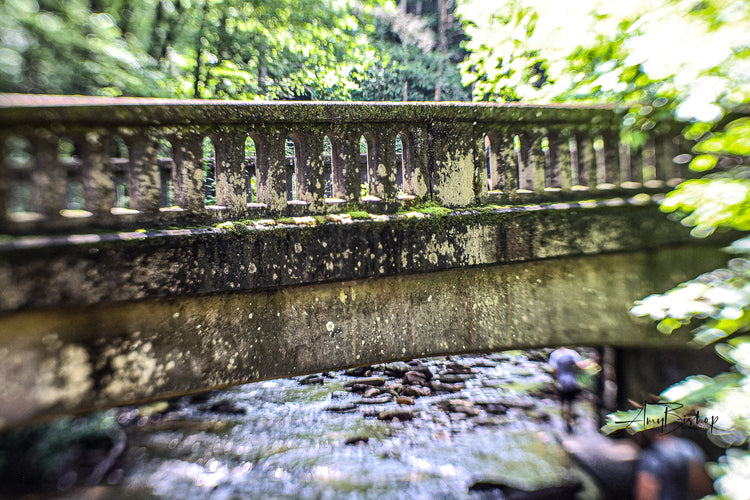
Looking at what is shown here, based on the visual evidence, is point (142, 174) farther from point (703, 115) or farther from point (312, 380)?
point (312, 380)

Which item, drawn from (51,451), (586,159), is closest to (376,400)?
(51,451)

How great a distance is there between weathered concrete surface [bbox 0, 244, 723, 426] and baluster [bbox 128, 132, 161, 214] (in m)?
0.56

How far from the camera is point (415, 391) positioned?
7.89 meters

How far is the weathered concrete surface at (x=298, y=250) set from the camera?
1.81 metres

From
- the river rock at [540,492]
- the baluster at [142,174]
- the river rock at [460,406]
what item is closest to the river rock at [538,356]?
the river rock at [460,406]

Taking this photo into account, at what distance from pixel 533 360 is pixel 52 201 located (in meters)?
10.5

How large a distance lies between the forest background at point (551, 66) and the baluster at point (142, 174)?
283 cm

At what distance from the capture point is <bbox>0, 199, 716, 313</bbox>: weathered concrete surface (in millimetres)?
1814

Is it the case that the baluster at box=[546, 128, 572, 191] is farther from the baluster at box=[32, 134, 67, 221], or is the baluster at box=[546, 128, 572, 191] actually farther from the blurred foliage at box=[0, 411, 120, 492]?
the blurred foliage at box=[0, 411, 120, 492]

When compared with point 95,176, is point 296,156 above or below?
above

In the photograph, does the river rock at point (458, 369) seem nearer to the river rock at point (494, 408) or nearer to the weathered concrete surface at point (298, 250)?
the river rock at point (494, 408)

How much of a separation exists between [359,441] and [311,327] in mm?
4889

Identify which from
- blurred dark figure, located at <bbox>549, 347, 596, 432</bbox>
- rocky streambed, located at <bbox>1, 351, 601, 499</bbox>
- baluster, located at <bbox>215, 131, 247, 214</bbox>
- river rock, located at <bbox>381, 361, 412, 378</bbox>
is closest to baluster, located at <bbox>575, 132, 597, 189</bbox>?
baluster, located at <bbox>215, 131, 247, 214</bbox>

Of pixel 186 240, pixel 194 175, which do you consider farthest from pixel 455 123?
pixel 186 240
